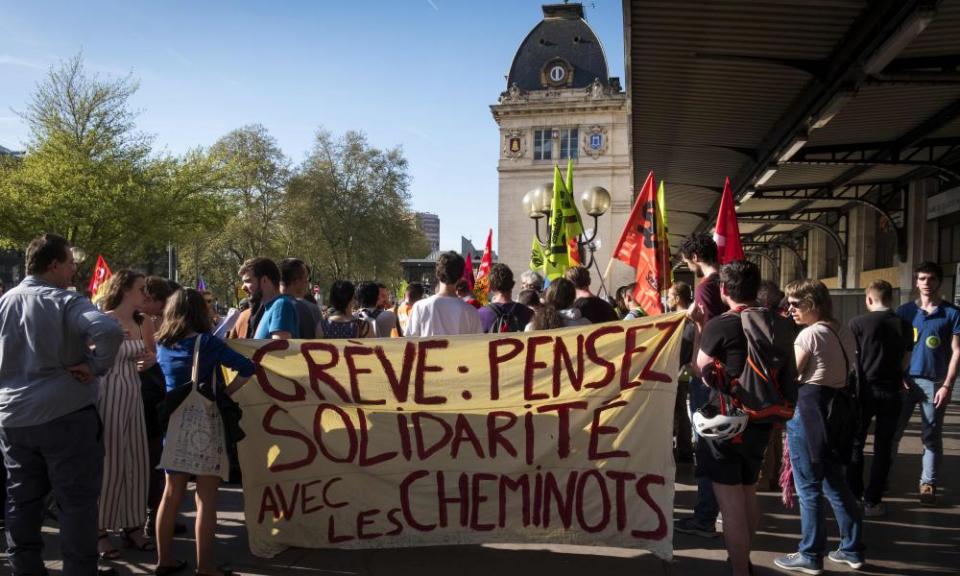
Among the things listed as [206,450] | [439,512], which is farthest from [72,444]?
[439,512]

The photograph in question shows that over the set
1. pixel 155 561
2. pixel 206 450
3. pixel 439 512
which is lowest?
pixel 155 561

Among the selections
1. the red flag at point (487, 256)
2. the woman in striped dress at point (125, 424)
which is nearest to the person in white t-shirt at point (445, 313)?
the woman in striped dress at point (125, 424)

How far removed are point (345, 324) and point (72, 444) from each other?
2.78 metres

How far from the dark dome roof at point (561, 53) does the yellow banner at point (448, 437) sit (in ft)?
175

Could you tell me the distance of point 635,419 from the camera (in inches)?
159

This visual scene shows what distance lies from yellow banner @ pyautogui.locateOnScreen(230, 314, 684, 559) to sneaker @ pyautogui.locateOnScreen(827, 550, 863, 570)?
4.40 ft

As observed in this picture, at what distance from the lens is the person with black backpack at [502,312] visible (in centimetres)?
529

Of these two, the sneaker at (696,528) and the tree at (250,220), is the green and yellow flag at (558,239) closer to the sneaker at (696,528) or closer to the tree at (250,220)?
the sneaker at (696,528)

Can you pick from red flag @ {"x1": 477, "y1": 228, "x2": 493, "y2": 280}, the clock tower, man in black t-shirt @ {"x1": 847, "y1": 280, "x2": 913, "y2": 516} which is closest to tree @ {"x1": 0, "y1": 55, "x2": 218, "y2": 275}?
red flag @ {"x1": 477, "y1": 228, "x2": 493, "y2": 280}

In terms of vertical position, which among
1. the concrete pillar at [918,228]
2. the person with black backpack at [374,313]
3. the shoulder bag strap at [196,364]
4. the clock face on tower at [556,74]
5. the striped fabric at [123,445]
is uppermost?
the clock face on tower at [556,74]

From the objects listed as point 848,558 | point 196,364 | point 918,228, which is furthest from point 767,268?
point 196,364

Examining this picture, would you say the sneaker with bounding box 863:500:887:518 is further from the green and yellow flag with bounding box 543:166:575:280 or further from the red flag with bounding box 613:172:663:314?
the green and yellow flag with bounding box 543:166:575:280

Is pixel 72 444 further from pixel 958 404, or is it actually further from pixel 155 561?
pixel 958 404

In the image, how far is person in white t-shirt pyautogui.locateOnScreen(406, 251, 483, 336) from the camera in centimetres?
490
